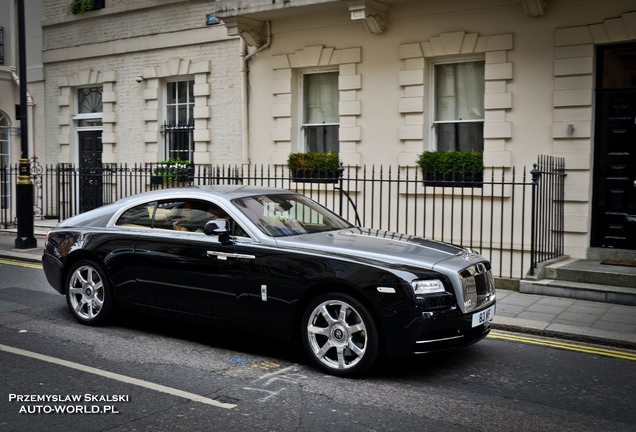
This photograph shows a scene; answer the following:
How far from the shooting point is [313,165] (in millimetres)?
13883

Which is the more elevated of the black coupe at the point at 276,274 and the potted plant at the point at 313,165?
the potted plant at the point at 313,165

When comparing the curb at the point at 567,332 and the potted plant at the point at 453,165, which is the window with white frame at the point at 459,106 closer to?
the potted plant at the point at 453,165

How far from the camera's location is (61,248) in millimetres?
8000

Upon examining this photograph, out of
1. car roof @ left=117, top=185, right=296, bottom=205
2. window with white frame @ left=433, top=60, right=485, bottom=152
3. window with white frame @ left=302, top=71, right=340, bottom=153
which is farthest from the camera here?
window with white frame @ left=302, top=71, right=340, bottom=153

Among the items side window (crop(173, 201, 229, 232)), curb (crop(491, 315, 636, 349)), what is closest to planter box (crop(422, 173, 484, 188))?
curb (crop(491, 315, 636, 349))

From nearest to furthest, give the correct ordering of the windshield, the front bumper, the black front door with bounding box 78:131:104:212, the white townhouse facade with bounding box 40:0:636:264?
1. the front bumper
2. the windshield
3. the white townhouse facade with bounding box 40:0:636:264
4. the black front door with bounding box 78:131:104:212

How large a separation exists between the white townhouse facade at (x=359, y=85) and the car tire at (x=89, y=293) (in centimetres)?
670

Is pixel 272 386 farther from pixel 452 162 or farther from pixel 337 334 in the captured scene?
pixel 452 162

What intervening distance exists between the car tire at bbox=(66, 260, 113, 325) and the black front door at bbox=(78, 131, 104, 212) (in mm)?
9026

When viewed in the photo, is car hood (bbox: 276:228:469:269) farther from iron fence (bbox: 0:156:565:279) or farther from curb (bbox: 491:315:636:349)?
iron fence (bbox: 0:156:565:279)

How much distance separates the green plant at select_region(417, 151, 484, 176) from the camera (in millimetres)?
11953

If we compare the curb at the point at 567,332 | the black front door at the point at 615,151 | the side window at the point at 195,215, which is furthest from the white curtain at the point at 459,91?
the side window at the point at 195,215

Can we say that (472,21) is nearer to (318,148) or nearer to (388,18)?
(388,18)

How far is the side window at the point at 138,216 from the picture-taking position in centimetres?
753
